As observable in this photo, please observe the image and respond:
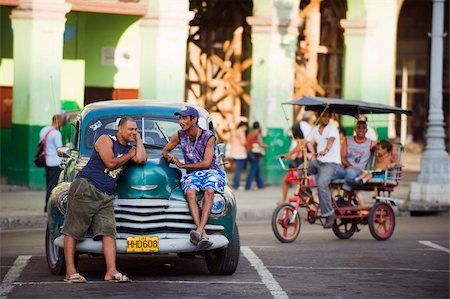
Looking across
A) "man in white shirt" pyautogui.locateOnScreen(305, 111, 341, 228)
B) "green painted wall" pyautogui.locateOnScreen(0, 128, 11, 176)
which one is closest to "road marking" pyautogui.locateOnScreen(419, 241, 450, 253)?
"man in white shirt" pyautogui.locateOnScreen(305, 111, 341, 228)

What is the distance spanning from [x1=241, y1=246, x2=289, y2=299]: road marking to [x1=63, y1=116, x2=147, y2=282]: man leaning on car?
1.43 meters

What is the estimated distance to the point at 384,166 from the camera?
1923 centimetres

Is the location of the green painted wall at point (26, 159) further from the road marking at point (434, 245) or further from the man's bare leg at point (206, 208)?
the man's bare leg at point (206, 208)

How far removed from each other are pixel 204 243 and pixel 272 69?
1687cm

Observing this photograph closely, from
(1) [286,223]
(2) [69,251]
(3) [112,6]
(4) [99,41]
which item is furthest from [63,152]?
(4) [99,41]

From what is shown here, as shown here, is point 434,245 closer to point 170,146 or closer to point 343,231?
point 343,231

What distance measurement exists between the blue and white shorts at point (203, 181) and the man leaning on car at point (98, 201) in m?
0.63

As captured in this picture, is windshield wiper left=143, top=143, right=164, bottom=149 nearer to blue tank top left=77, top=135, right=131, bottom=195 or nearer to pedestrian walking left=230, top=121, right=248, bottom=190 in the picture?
blue tank top left=77, top=135, right=131, bottom=195

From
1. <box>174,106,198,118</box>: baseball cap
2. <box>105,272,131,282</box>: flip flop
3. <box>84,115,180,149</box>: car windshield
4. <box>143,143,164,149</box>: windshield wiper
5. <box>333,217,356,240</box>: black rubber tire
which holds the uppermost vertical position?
<box>174,106,198,118</box>: baseball cap

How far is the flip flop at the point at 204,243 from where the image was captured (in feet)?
43.5

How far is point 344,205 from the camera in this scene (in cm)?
1881

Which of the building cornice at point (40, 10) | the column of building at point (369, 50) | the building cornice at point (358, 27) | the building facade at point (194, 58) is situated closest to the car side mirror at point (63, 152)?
the building facade at point (194, 58)

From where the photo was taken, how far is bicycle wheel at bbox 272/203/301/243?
1794cm

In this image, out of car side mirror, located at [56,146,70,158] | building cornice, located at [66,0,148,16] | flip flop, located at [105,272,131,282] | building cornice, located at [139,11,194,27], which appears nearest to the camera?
flip flop, located at [105,272,131,282]
